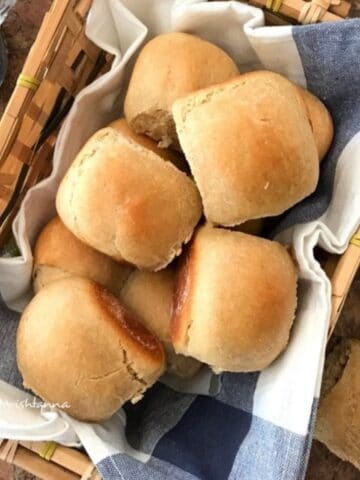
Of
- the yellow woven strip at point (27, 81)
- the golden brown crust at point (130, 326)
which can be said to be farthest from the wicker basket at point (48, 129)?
the golden brown crust at point (130, 326)

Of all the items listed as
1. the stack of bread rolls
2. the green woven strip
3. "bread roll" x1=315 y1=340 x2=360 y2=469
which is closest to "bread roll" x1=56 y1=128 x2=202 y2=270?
the stack of bread rolls

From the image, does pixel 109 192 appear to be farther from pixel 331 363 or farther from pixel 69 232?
pixel 331 363

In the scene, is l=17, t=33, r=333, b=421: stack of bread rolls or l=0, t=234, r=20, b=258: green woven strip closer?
l=17, t=33, r=333, b=421: stack of bread rolls

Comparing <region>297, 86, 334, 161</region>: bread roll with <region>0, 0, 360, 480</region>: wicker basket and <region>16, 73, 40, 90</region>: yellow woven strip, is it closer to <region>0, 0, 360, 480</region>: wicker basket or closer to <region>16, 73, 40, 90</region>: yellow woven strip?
<region>0, 0, 360, 480</region>: wicker basket

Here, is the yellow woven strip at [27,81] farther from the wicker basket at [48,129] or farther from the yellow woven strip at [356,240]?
the yellow woven strip at [356,240]

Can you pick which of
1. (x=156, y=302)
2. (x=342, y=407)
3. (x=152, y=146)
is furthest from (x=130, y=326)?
(x=342, y=407)
